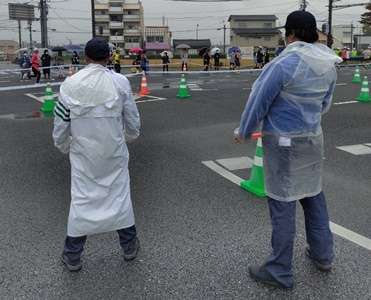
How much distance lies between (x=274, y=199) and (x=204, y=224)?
1387mm

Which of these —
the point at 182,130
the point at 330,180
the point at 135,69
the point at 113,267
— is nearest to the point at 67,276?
the point at 113,267

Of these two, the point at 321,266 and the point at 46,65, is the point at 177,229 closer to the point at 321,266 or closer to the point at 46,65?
the point at 321,266

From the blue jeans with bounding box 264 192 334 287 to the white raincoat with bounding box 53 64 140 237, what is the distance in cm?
112

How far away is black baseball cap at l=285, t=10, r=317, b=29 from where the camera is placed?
10.4ft

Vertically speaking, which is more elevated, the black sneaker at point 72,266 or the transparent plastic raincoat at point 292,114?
the transparent plastic raincoat at point 292,114

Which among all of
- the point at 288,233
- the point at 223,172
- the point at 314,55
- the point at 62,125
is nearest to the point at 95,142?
the point at 62,125

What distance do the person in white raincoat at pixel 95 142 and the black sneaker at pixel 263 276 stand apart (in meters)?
1.01

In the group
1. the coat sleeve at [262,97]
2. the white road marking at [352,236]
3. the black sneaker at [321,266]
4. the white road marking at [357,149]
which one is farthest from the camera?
the white road marking at [357,149]

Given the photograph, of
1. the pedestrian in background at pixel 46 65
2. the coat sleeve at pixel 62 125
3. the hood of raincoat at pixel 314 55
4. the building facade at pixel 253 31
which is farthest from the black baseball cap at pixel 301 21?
the building facade at pixel 253 31

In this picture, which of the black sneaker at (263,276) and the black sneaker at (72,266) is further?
the black sneaker at (72,266)

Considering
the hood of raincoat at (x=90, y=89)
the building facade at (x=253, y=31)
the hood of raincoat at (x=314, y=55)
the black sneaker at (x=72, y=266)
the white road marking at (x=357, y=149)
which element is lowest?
the black sneaker at (x=72, y=266)

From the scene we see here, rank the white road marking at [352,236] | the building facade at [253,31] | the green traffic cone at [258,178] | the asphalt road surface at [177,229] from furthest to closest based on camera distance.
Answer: the building facade at [253,31], the green traffic cone at [258,178], the white road marking at [352,236], the asphalt road surface at [177,229]

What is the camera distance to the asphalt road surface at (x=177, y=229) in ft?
11.0

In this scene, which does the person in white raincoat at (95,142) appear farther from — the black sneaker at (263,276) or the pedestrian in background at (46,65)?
the pedestrian in background at (46,65)
